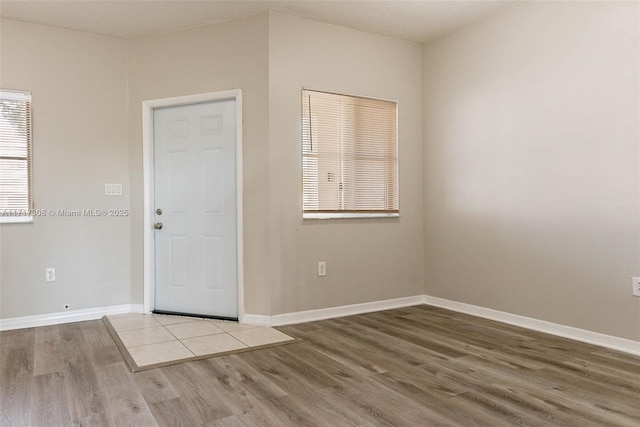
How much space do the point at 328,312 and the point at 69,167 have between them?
267 cm

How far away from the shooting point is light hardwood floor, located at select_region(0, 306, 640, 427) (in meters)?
2.02

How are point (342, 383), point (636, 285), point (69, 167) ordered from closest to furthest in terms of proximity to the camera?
point (342, 383) → point (636, 285) → point (69, 167)

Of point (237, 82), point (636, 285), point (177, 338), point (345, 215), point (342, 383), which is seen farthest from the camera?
point (345, 215)

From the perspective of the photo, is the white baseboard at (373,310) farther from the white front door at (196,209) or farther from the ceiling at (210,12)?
the ceiling at (210,12)

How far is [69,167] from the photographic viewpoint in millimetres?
3863

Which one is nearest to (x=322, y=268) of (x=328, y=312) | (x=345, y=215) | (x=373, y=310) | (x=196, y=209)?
(x=328, y=312)

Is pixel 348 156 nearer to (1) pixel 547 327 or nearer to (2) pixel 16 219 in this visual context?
(1) pixel 547 327

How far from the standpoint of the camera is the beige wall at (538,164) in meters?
2.89

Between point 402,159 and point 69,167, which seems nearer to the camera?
point 69,167

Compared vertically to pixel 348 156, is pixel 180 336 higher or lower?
lower

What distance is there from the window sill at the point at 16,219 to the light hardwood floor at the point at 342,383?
0.95 meters

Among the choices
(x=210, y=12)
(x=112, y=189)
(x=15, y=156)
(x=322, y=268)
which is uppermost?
(x=210, y=12)

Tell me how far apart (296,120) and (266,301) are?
1582 millimetres

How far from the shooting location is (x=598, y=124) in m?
2.99
